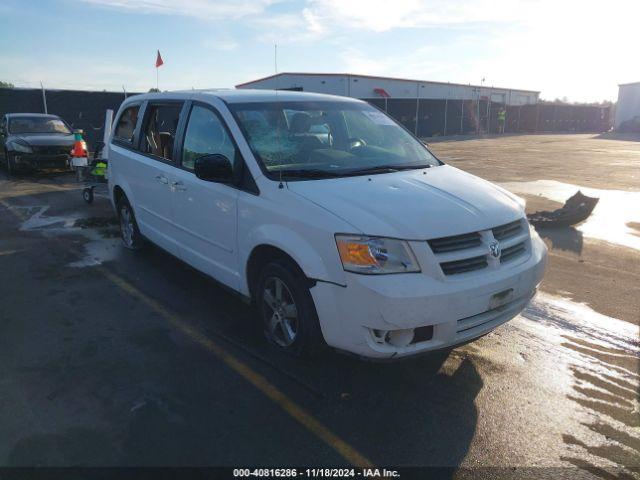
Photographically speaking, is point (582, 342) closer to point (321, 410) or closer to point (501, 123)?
point (321, 410)

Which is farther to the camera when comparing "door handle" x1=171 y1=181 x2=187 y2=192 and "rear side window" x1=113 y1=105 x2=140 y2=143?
"rear side window" x1=113 y1=105 x2=140 y2=143

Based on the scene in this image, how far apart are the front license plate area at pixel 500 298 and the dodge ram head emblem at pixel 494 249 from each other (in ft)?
0.78

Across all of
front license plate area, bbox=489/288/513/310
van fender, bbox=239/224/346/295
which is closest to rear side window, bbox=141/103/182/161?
van fender, bbox=239/224/346/295

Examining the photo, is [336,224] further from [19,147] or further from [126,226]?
[19,147]

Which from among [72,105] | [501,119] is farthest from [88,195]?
[501,119]

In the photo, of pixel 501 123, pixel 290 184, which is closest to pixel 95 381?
pixel 290 184

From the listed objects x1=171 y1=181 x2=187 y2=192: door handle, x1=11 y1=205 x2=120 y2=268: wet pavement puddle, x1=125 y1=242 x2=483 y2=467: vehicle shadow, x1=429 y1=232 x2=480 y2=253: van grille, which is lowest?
x1=125 y1=242 x2=483 y2=467: vehicle shadow

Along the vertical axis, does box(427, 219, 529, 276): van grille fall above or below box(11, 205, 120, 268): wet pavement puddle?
above

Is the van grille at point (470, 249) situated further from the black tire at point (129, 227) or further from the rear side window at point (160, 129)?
the black tire at point (129, 227)

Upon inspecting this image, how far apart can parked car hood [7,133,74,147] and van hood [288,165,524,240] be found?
1216 cm

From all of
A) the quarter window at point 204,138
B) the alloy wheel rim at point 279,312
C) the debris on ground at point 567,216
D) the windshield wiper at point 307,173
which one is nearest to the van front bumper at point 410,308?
the alloy wheel rim at point 279,312

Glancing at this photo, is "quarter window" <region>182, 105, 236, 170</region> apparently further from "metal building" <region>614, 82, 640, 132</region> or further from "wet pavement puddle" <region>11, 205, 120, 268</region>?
"metal building" <region>614, 82, 640, 132</region>

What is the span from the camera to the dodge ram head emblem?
3287mm

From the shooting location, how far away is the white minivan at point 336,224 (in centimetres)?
307
